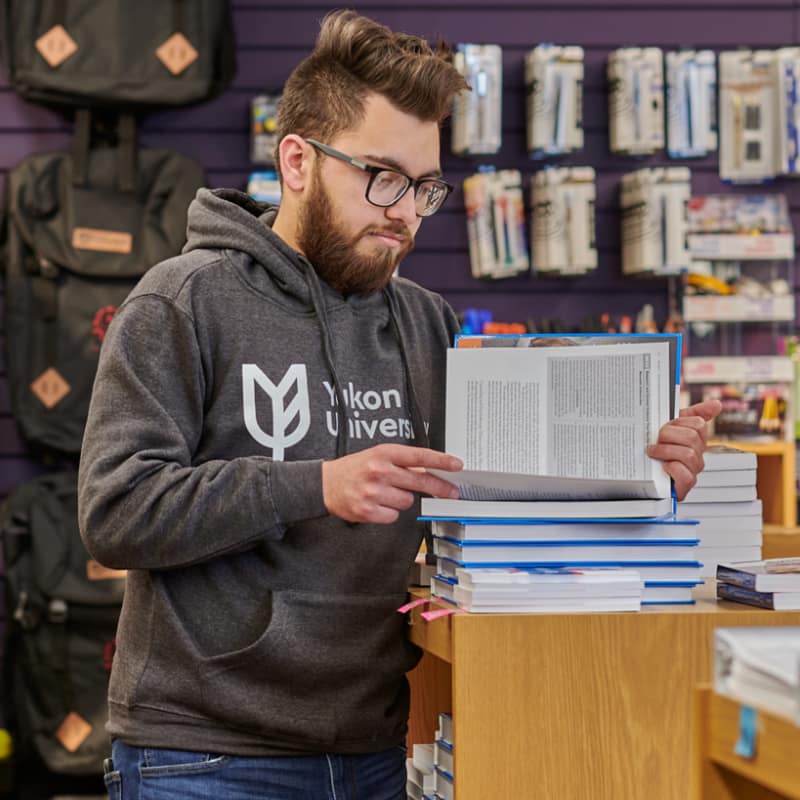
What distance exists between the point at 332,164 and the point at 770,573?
2.73ft

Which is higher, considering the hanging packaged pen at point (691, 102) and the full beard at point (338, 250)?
the hanging packaged pen at point (691, 102)

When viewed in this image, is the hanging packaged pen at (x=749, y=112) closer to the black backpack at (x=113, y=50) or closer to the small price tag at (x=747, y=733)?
the black backpack at (x=113, y=50)

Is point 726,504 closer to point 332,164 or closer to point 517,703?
point 517,703

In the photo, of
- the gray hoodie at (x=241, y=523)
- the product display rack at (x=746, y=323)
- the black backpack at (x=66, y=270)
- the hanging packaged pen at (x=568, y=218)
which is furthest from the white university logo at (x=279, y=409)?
the product display rack at (x=746, y=323)

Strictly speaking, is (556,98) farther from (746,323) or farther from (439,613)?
(439,613)

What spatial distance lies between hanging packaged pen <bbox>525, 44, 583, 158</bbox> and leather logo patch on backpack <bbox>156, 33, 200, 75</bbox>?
1067mm

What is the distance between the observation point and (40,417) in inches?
168

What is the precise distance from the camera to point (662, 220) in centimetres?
434

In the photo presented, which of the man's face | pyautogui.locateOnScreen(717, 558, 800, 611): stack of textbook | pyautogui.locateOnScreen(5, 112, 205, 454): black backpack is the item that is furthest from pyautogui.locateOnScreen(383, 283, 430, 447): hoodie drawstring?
pyautogui.locateOnScreen(5, 112, 205, 454): black backpack

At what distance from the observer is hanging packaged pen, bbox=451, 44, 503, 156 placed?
4.30 metres

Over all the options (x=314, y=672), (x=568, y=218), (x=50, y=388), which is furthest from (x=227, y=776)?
(x=568, y=218)

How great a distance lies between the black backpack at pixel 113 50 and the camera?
429 cm

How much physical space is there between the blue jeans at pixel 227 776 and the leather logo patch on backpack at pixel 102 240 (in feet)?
8.56

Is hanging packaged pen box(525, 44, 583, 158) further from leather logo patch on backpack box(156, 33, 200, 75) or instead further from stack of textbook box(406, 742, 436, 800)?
stack of textbook box(406, 742, 436, 800)
